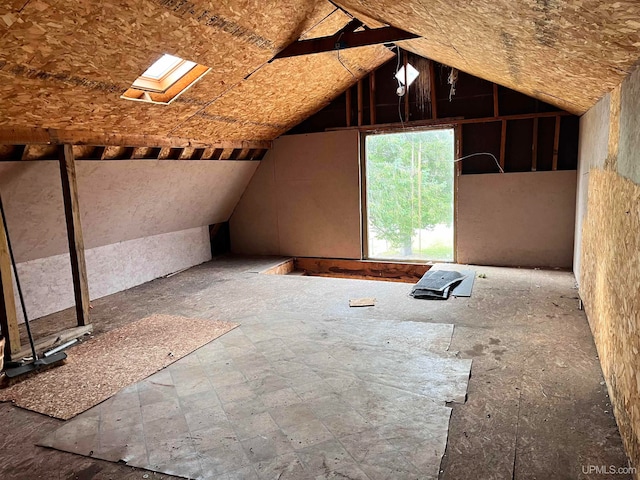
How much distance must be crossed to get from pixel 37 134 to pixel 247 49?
85.5 inches

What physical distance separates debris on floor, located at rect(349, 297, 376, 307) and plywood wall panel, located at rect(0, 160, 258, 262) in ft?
10.2

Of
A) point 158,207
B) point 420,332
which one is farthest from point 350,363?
point 158,207

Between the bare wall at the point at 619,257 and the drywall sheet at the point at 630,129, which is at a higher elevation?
the drywall sheet at the point at 630,129

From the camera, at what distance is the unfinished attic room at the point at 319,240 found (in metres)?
2.48

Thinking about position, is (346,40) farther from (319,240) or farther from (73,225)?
(319,240)

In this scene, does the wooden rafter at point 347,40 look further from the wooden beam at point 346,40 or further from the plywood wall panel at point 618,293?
the plywood wall panel at point 618,293

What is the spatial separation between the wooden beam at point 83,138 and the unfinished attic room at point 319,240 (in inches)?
0.8

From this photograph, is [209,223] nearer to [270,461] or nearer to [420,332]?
[420,332]

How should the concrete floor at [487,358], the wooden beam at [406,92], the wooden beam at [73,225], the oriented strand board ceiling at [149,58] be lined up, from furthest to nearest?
the wooden beam at [406,92] → the wooden beam at [73,225] → the oriented strand board ceiling at [149,58] → the concrete floor at [487,358]

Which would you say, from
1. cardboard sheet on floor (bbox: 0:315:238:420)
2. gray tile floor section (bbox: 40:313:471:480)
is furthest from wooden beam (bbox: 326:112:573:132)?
cardboard sheet on floor (bbox: 0:315:238:420)

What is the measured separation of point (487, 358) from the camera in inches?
138

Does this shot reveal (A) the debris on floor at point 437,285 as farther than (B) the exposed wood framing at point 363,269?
No

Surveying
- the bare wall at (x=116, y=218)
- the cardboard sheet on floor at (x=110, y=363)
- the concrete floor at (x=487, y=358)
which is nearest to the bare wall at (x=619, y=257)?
the concrete floor at (x=487, y=358)

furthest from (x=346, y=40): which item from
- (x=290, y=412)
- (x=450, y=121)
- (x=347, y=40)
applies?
(x=290, y=412)
